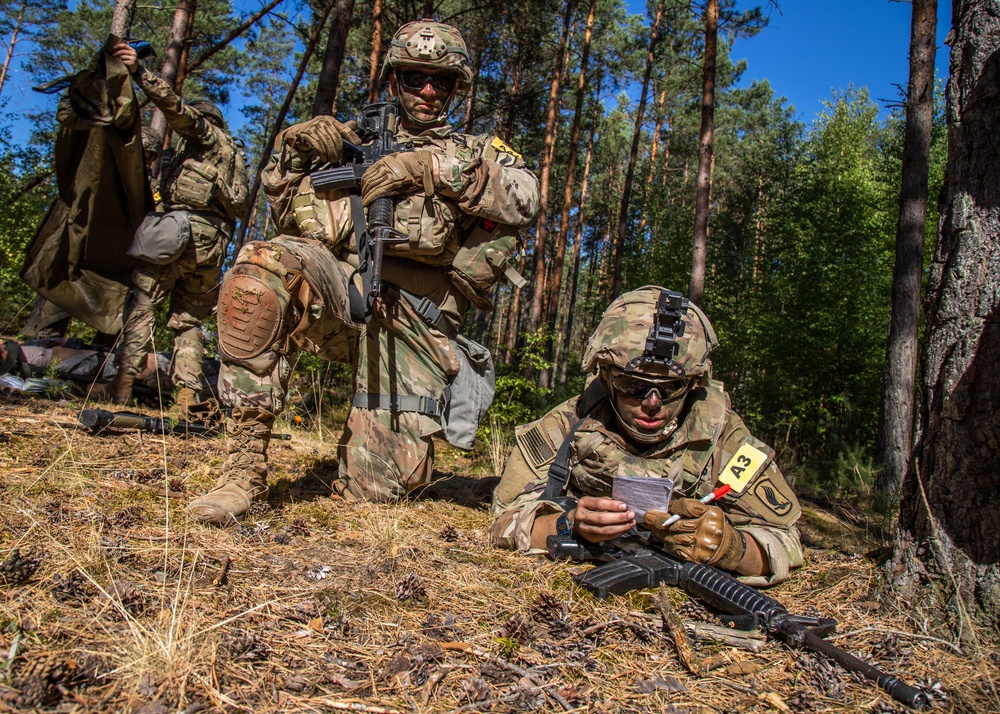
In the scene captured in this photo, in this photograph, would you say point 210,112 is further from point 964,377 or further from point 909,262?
point 909,262

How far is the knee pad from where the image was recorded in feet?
10.4

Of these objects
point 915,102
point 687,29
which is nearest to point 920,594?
point 915,102

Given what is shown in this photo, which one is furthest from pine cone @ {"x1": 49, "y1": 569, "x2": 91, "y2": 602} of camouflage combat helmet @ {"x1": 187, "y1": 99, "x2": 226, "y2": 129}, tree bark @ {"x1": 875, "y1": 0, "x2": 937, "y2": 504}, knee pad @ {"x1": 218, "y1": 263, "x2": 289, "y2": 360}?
tree bark @ {"x1": 875, "y1": 0, "x2": 937, "y2": 504}

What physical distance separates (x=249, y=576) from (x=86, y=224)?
5216mm

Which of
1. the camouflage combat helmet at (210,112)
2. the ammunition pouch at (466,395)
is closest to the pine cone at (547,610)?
the ammunition pouch at (466,395)

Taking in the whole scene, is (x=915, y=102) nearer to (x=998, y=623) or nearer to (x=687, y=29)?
(x=998, y=623)

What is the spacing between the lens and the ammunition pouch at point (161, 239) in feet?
19.3

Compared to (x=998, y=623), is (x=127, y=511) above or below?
below

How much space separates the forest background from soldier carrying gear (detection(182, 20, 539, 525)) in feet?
1.89

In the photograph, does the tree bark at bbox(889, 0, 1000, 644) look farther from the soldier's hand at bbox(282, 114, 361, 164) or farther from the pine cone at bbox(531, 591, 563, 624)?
the soldier's hand at bbox(282, 114, 361, 164)

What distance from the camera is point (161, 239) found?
5895 mm

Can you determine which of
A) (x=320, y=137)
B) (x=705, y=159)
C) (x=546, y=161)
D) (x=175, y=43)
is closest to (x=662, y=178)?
(x=546, y=161)

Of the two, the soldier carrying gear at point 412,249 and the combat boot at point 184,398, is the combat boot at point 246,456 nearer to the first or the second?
the soldier carrying gear at point 412,249

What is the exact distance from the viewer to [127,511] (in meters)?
2.98
